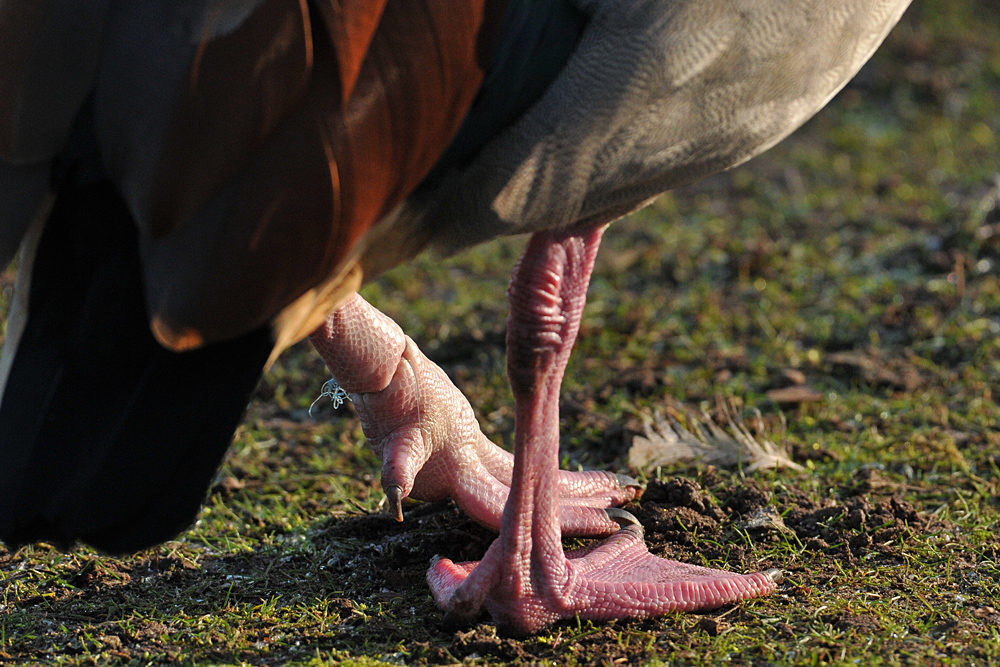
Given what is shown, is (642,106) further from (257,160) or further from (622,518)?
(622,518)

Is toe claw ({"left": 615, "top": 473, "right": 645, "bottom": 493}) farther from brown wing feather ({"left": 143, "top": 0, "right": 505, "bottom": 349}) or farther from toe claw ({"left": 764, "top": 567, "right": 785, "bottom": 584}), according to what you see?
brown wing feather ({"left": 143, "top": 0, "right": 505, "bottom": 349})

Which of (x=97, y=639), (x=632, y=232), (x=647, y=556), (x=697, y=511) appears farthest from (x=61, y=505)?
(x=632, y=232)

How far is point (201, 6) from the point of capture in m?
2.24

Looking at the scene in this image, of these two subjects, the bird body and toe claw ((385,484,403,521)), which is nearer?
the bird body

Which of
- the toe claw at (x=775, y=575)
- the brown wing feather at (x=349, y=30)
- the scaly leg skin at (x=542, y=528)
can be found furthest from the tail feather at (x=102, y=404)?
the toe claw at (x=775, y=575)

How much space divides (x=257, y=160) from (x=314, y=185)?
12cm

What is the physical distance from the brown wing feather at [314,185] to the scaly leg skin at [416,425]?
0.71 metres

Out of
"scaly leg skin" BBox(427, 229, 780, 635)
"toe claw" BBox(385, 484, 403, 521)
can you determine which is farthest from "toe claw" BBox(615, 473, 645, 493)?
"toe claw" BBox(385, 484, 403, 521)

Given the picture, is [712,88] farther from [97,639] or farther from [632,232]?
[632,232]

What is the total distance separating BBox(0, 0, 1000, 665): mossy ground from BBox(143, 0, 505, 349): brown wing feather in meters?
0.88

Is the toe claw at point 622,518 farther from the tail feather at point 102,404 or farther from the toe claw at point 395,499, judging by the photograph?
the tail feather at point 102,404

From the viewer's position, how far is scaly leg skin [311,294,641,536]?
3.05 meters

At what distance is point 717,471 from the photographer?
3668 mm

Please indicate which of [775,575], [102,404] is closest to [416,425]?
[102,404]
